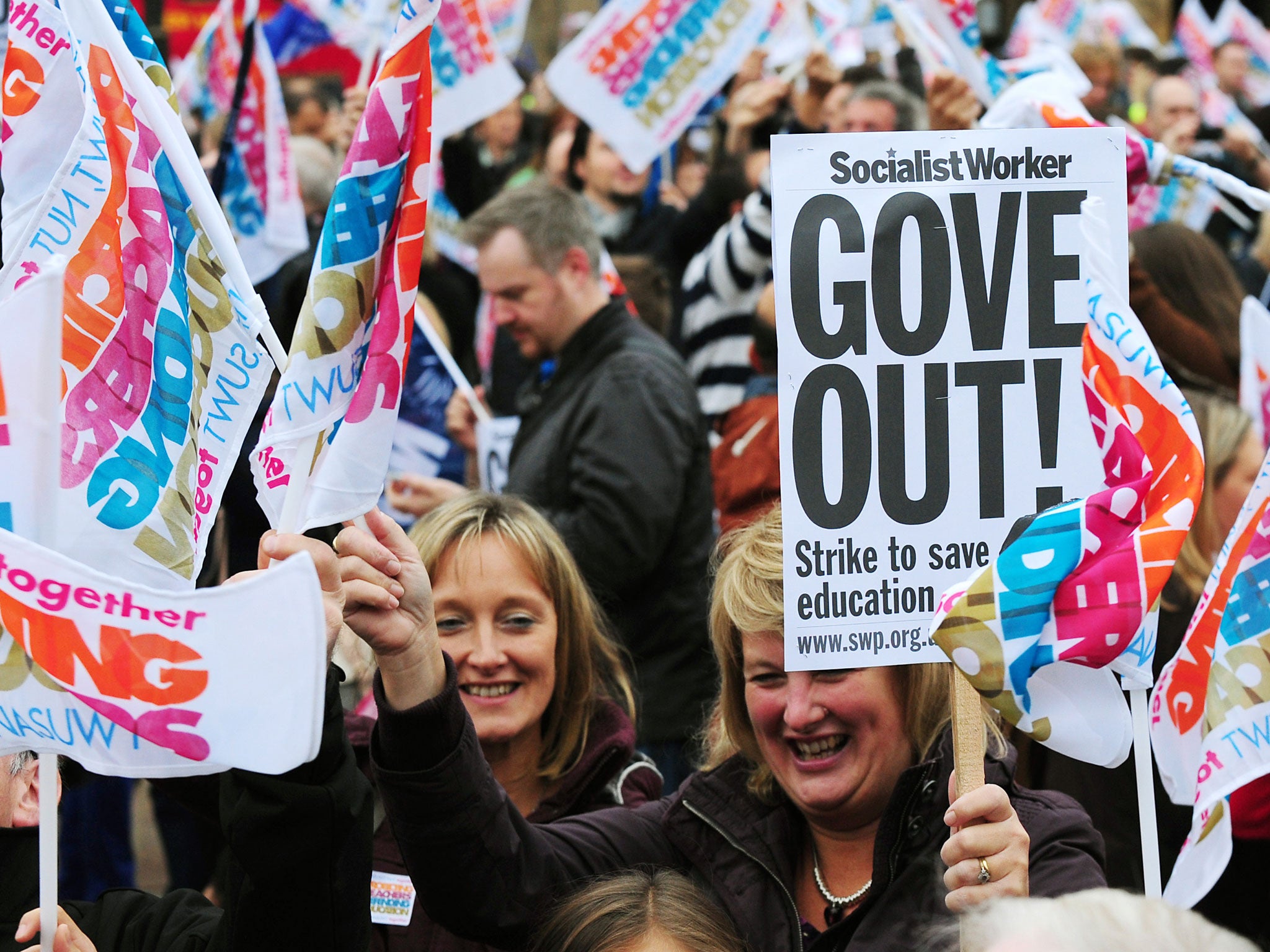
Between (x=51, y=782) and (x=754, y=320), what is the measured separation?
10.7 ft

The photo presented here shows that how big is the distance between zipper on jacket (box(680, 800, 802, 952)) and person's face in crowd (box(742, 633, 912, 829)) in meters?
0.11

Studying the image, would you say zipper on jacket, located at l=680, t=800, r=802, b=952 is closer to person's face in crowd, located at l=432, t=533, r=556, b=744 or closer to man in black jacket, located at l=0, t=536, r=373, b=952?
person's face in crowd, located at l=432, t=533, r=556, b=744

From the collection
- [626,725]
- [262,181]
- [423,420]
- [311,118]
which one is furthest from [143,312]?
[311,118]

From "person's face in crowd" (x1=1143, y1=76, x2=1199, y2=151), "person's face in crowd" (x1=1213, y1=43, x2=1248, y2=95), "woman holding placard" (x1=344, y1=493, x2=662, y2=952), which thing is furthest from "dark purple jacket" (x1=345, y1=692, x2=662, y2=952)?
"person's face in crowd" (x1=1213, y1=43, x2=1248, y2=95)

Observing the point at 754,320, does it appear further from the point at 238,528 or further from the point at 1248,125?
the point at 1248,125

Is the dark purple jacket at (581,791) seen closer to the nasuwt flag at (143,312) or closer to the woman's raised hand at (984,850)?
the nasuwt flag at (143,312)

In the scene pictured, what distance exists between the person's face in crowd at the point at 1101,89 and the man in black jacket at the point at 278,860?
7.26m

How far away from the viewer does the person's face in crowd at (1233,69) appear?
9.95 m

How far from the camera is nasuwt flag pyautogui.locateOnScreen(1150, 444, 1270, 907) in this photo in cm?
234

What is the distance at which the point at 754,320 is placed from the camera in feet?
16.5

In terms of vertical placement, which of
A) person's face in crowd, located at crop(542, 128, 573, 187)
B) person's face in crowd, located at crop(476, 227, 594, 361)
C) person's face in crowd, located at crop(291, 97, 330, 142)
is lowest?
person's face in crowd, located at crop(476, 227, 594, 361)

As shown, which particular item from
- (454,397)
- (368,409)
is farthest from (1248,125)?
(368,409)

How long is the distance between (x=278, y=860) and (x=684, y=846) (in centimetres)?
82

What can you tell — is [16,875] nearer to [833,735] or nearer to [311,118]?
[833,735]
